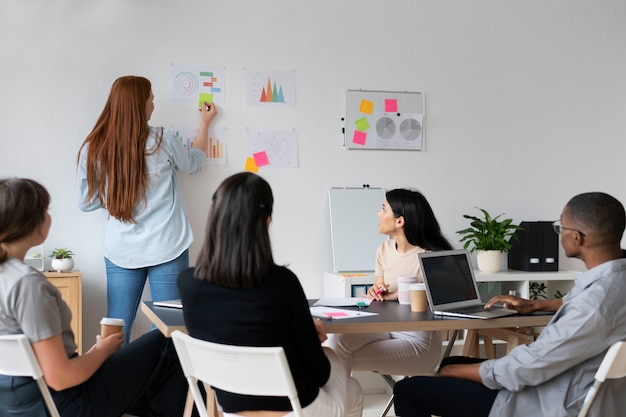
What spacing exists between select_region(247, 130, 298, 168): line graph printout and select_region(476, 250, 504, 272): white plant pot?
1.24 m

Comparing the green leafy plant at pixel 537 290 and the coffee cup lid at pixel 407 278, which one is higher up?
the coffee cup lid at pixel 407 278

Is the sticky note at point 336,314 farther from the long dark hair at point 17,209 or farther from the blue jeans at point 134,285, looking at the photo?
the blue jeans at point 134,285

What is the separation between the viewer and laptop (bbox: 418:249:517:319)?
271cm

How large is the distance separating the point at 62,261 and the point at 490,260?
2.43 m

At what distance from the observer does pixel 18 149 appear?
4.12 m

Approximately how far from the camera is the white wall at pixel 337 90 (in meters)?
4.17

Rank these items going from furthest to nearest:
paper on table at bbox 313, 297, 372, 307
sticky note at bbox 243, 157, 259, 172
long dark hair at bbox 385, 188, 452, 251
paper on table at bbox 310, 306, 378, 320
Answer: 1. sticky note at bbox 243, 157, 259, 172
2. long dark hair at bbox 385, 188, 452, 251
3. paper on table at bbox 313, 297, 372, 307
4. paper on table at bbox 310, 306, 378, 320

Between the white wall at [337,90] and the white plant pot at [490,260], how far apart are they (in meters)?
0.31

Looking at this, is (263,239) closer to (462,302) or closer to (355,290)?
(462,302)

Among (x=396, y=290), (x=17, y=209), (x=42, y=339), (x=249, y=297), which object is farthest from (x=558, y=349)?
(x=17, y=209)

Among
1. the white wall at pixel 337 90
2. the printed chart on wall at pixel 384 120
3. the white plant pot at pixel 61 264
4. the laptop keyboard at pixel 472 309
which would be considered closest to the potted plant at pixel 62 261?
the white plant pot at pixel 61 264

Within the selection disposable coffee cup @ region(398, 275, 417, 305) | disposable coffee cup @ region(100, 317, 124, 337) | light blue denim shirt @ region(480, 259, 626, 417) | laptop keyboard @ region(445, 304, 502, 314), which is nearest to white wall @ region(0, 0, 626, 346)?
disposable coffee cup @ region(398, 275, 417, 305)

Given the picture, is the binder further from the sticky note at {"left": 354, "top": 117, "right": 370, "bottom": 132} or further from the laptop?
the laptop

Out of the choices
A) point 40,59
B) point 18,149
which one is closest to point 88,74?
point 40,59
